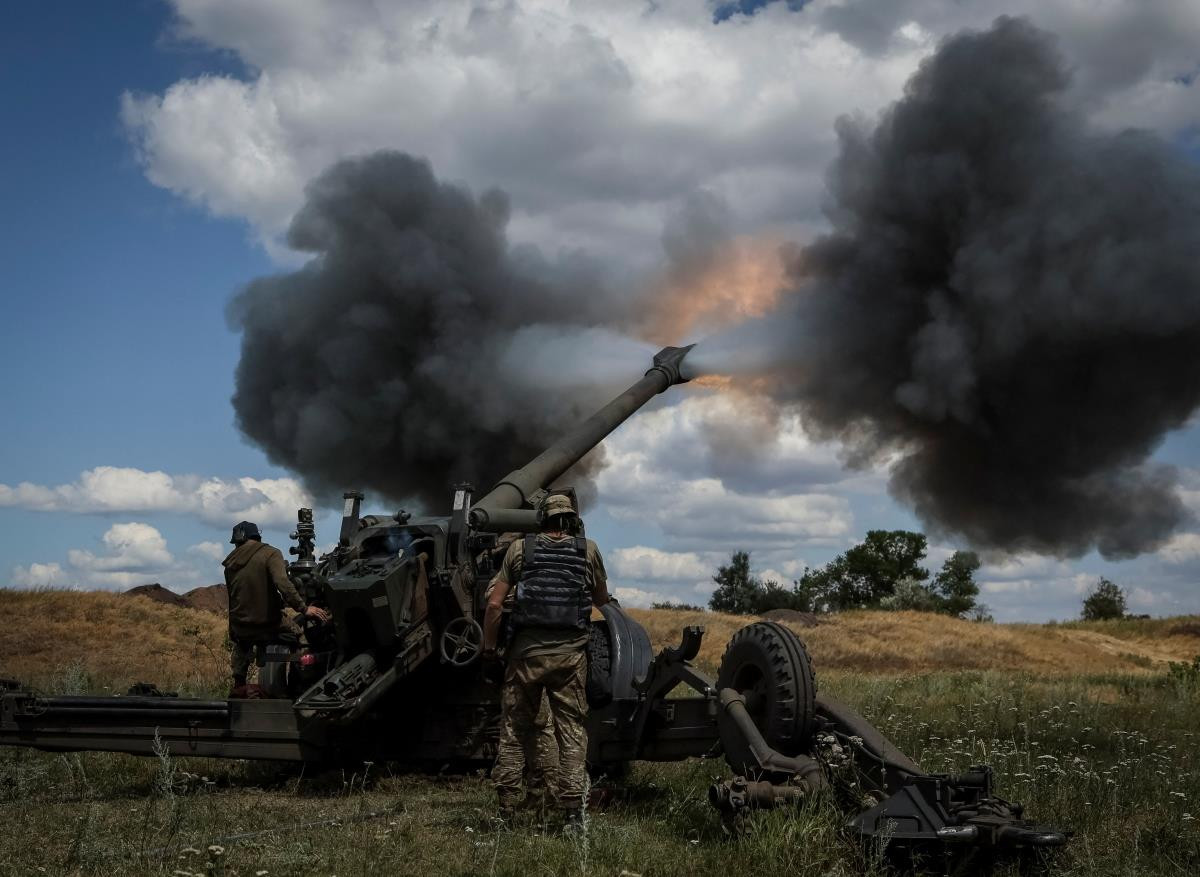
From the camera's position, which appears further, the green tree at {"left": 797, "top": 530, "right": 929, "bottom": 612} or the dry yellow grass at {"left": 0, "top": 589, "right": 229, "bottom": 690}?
the green tree at {"left": 797, "top": 530, "right": 929, "bottom": 612}

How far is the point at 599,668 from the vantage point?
895 centimetres

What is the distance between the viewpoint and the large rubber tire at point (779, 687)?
23.4 ft

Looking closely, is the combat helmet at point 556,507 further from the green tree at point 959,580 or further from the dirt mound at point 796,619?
the green tree at point 959,580

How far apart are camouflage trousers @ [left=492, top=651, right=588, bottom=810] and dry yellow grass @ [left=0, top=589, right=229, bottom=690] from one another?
10061 mm

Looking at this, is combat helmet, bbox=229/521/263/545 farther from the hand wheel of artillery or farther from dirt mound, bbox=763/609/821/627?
dirt mound, bbox=763/609/821/627

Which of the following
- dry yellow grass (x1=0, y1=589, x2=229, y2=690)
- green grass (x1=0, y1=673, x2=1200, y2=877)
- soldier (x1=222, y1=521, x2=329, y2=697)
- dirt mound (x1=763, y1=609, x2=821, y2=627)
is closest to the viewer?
green grass (x1=0, y1=673, x2=1200, y2=877)

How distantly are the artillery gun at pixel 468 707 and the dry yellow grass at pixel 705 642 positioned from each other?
16.1 feet

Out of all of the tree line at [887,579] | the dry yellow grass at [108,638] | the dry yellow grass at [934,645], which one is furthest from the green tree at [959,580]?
the dry yellow grass at [108,638]

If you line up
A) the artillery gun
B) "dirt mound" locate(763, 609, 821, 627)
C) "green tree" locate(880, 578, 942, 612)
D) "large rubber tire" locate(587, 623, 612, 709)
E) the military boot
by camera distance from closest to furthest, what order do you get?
the artillery gun
the military boot
"large rubber tire" locate(587, 623, 612, 709)
"dirt mound" locate(763, 609, 821, 627)
"green tree" locate(880, 578, 942, 612)

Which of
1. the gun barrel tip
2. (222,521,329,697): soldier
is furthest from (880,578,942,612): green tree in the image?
(222,521,329,697): soldier

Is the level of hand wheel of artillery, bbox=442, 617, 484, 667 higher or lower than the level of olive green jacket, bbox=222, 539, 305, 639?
lower

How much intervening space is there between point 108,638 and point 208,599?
24.6ft

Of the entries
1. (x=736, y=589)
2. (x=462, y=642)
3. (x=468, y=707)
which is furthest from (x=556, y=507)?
(x=736, y=589)

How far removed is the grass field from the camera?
5.77 metres
